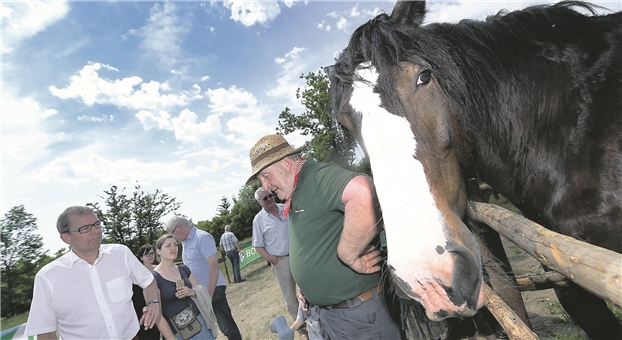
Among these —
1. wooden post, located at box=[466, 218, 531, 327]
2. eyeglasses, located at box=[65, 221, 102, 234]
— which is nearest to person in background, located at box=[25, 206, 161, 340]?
eyeglasses, located at box=[65, 221, 102, 234]

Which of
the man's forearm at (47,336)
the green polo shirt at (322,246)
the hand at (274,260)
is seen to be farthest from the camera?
the hand at (274,260)

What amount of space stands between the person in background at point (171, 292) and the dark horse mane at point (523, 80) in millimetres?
3557

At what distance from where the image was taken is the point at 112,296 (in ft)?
10.3

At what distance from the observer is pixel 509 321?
1.70 metres

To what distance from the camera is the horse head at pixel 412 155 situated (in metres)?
1.19

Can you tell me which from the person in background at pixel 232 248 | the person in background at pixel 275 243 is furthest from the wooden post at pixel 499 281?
the person in background at pixel 232 248

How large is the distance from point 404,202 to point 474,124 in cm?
87

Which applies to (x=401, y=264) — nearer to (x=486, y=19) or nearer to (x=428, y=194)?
(x=428, y=194)

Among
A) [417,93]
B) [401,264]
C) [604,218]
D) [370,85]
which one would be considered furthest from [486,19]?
[401,264]

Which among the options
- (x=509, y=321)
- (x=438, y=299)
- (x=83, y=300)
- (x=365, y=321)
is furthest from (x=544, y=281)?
(x=83, y=300)

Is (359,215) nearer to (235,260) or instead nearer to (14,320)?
(235,260)

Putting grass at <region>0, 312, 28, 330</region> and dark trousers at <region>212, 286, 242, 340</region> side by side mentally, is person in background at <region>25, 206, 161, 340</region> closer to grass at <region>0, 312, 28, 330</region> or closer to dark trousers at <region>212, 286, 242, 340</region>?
dark trousers at <region>212, 286, 242, 340</region>

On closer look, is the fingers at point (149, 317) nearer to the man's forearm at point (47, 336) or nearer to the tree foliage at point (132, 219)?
the man's forearm at point (47, 336)

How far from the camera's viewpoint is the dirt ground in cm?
372
